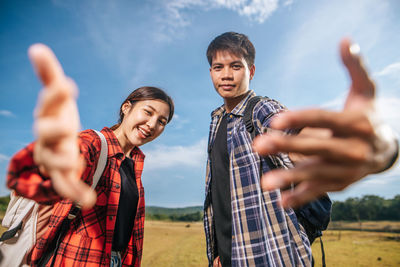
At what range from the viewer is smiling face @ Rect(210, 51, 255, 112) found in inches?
111

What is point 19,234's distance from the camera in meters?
1.97

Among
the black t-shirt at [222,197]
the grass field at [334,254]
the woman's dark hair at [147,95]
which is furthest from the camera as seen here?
the grass field at [334,254]

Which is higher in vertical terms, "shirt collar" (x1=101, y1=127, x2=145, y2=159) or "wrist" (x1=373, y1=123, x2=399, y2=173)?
"shirt collar" (x1=101, y1=127, x2=145, y2=159)

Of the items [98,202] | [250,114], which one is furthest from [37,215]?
[250,114]

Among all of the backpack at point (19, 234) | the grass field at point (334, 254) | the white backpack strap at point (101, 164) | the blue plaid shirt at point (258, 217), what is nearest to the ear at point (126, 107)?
Answer: the white backpack strap at point (101, 164)

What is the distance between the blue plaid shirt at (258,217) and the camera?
1.77 meters

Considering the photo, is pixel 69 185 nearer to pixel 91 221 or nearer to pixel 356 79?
pixel 356 79

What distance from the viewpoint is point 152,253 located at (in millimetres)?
13625

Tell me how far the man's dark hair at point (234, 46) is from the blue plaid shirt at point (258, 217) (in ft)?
4.01

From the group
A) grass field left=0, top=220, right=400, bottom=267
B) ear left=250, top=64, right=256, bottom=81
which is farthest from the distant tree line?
ear left=250, top=64, right=256, bottom=81

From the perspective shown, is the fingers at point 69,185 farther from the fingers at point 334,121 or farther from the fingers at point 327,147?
the fingers at point 334,121

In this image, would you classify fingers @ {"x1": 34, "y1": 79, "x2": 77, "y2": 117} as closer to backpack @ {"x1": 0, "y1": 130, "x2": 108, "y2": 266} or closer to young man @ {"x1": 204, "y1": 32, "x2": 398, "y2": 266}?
young man @ {"x1": 204, "y1": 32, "x2": 398, "y2": 266}

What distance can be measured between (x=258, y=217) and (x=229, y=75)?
182cm

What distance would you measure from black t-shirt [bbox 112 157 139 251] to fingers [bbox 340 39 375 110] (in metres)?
2.49
